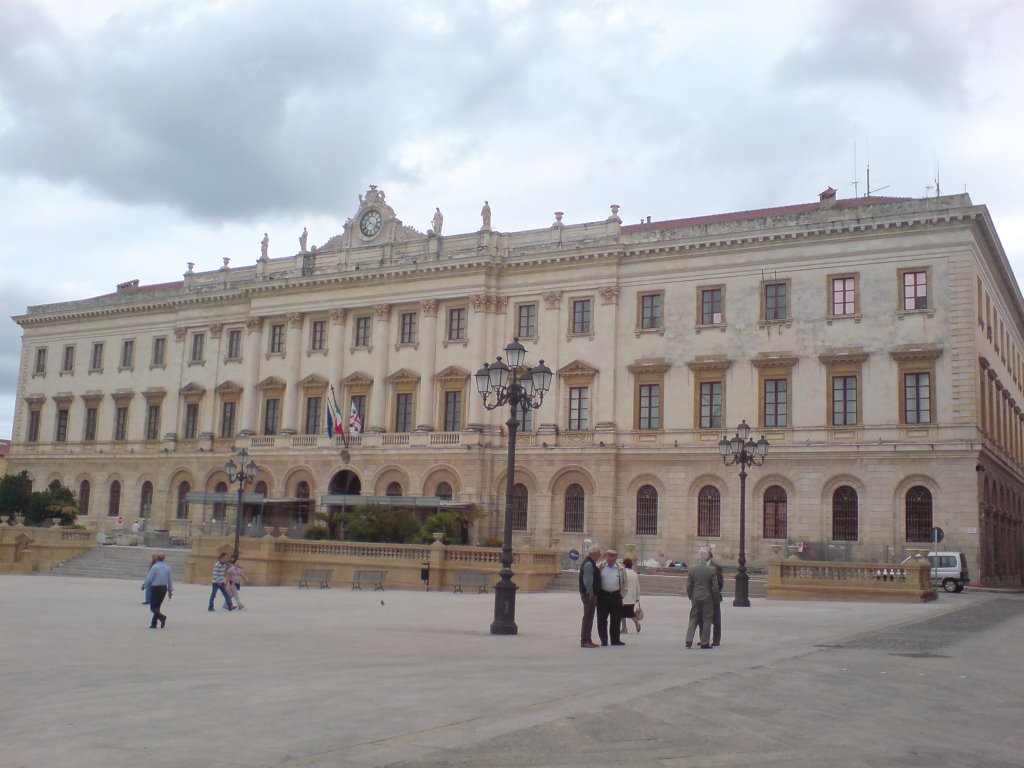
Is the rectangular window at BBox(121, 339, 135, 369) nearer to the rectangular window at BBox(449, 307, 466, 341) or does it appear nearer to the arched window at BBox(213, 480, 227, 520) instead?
the arched window at BBox(213, 480, 227, 520)

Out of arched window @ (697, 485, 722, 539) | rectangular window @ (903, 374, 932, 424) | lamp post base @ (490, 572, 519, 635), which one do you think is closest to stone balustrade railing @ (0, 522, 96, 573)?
arched window @ (697, 485, 722, 539)

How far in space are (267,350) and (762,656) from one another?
44.5 meters

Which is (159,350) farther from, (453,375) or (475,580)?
(475,580)

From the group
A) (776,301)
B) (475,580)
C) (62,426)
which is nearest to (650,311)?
(776,301)

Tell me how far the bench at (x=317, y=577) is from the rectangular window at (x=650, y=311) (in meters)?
18.5

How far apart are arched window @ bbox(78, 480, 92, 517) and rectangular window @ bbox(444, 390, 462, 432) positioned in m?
24.9

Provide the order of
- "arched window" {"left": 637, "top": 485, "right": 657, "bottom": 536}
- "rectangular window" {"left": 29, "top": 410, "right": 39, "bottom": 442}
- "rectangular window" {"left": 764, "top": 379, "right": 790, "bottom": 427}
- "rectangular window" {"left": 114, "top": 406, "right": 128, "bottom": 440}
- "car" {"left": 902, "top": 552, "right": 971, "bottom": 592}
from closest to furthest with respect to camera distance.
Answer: "car" {"left": 902, "top": 552, "right": 971, "bottom": 592} → "rectangular window" {"left": 764, "top": 379, "right": 790, "bottom": 427} → "arched window" {"left": 637, "top": 485, "right": 657, "bottom": 536} → "rectangular window" {"left": 114, "top": 406, "right": 128, "bottom": 440} → "rectangular window" {"left": 29, "top": 410, "right": 39, "bottom": 442}

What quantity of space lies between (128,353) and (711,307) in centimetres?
3581

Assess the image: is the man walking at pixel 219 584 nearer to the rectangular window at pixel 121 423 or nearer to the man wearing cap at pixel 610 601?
the man wearing cap at pixel 610 601

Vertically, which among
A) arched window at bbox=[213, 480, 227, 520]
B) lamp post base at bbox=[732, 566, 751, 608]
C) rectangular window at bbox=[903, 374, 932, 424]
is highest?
rectangular window at bbox=[903, 374, 932, 424]

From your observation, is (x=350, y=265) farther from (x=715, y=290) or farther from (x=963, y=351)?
(x=963, y=351)

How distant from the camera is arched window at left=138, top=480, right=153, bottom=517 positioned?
58812 mm

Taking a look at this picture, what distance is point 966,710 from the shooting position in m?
10.4

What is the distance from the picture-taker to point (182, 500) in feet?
189
